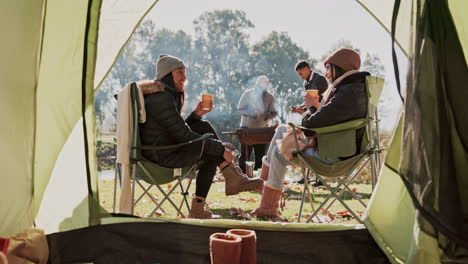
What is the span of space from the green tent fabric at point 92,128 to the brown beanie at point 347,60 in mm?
471

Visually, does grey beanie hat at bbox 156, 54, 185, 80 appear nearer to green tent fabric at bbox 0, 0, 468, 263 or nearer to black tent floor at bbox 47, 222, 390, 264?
green tent fabric at bbox 0, 0, 468, 263

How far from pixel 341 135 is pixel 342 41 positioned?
14.3 metres

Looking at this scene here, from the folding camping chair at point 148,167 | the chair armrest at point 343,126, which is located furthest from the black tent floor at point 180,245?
the chair armrest at point 343,126

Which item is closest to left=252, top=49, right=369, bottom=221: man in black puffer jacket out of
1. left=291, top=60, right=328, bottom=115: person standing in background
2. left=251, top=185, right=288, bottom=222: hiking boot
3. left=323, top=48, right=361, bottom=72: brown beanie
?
left=323, top=48, right=361, bottom=72: brown beanie

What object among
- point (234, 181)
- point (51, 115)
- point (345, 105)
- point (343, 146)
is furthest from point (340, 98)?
point (51, 115)

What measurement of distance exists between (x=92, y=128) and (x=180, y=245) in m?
0.71

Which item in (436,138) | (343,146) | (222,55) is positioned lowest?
(343,146)

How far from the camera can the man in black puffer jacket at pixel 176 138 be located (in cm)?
283

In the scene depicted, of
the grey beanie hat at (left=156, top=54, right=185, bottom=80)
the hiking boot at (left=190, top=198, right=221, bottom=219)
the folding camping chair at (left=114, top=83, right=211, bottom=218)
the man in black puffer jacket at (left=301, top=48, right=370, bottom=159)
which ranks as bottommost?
the hiking boot at (left=190, top=198, right=221, bottom=219)

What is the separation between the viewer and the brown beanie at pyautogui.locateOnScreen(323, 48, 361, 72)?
292 centimetres

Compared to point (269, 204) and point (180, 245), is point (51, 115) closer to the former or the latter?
point (180, 245)

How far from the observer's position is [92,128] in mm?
2205

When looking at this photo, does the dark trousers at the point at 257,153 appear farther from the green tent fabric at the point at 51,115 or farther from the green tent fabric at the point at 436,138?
the green tent fabric at the point at 436,138

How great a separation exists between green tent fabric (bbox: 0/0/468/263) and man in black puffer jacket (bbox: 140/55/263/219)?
1.29ft
